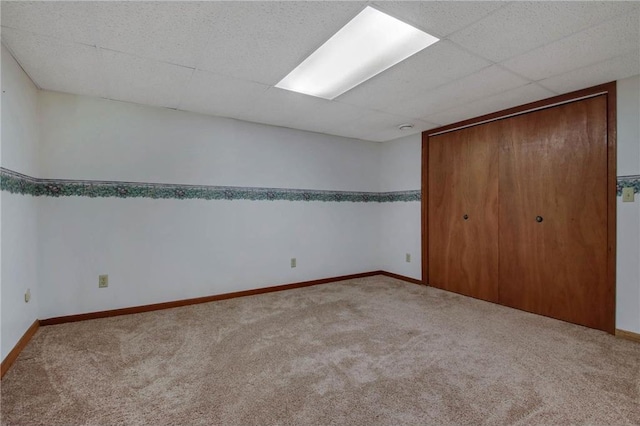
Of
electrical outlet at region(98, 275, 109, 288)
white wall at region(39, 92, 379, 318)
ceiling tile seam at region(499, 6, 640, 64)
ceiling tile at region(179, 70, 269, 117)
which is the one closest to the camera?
ceiling tile seam at region(499, 6, 640, 64)

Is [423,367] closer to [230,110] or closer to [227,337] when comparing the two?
[227,337]

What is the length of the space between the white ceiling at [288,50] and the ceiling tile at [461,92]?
0.01 m

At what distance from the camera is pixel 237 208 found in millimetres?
3414

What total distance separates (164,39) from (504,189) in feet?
10.6

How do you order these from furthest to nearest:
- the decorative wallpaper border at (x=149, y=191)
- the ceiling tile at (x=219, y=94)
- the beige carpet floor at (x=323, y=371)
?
the ceiling tile at (x=219, y=94) → the decorative wallpaper border at (x=149, y=191) → the beige carpet floor at (x=323, y=371)

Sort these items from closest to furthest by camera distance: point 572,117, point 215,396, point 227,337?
point 215,396 → point 227,337 → point 572,117

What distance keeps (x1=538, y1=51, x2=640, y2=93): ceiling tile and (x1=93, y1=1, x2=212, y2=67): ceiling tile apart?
2534mm

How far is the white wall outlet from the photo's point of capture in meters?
2.30

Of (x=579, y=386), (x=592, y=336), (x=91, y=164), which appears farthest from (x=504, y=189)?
(x=91, y=164)

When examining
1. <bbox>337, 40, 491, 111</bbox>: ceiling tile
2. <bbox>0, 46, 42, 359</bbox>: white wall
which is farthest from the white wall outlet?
<bbox>0, 46, 42, 359</bbox>: white wall

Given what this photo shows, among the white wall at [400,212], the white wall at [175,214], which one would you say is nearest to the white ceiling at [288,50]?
the white wall at [175,214]

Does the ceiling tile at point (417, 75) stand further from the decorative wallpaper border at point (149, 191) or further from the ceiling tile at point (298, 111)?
the decorative wallpaper border at point (149, 191)

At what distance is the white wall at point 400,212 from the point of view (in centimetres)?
405

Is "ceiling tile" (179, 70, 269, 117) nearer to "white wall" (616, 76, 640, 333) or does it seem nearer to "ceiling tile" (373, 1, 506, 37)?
"ceiling tile" (373, 1, 506, 37)
